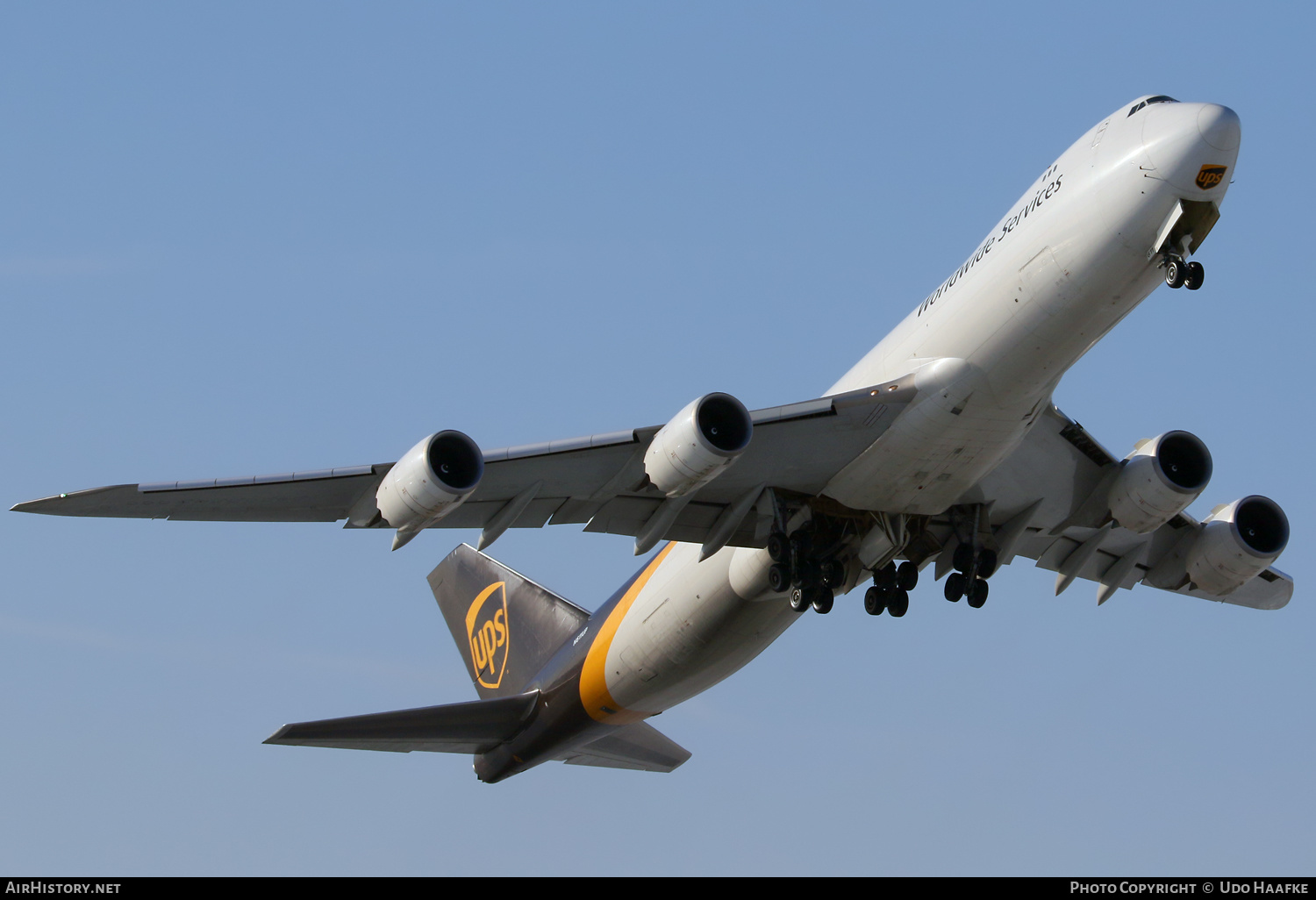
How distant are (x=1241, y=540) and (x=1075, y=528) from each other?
9.12 ft

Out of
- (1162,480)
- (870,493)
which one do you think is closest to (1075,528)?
(1162,480)

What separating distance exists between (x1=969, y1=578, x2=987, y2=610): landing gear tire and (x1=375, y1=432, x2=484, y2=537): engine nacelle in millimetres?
9294

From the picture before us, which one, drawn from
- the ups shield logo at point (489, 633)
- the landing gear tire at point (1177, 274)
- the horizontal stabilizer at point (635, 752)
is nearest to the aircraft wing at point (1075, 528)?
the landing gear tire at point (1177, 274)

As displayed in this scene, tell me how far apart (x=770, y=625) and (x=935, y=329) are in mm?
6230

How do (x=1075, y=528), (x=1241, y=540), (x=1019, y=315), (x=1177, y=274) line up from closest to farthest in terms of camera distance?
(x=1177, y=274), (x=1019, y=315), (x=1241, y=540), (x=1075, y=528)

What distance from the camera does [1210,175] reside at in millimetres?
19547

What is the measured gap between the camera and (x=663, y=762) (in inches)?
1202

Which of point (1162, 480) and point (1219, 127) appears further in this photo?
point (1162, 480)

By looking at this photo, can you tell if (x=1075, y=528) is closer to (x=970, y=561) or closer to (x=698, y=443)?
(x=970, y=561)

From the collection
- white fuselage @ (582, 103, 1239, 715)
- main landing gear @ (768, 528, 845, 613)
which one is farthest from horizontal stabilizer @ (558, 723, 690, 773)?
main landing gear @ (768, 528, 845, 613)
